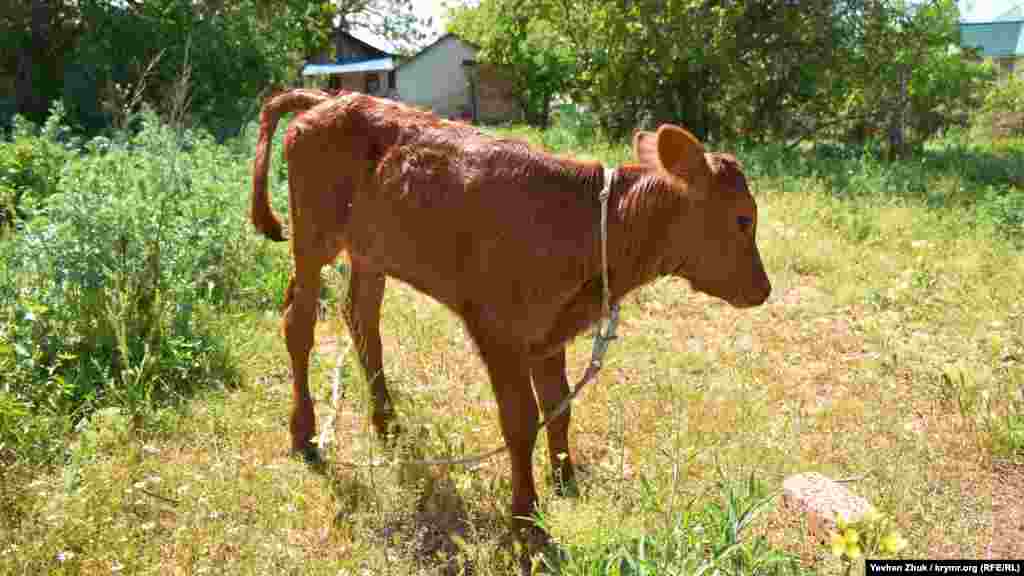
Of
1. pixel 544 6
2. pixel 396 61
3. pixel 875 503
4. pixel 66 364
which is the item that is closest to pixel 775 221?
pixel 875 503

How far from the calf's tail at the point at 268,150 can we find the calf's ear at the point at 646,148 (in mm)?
1703

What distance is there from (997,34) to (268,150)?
54.5 m

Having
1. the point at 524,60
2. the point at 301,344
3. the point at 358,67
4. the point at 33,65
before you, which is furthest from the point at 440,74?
the point at 301,344

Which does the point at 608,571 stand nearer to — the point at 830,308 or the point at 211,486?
the point at 211,486

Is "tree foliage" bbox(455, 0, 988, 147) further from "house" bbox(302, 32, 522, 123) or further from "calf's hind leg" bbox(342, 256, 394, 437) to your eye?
"house" bbox(302, 32, 522, 123)

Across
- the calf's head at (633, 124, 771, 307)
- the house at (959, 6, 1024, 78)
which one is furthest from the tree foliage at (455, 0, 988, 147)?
the house at (959, 6, 1024, 78)

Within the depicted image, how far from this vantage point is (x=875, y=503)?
3168 mm

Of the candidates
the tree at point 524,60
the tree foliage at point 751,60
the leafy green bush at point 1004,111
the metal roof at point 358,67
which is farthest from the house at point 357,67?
the leafy green bush at point 1004,111

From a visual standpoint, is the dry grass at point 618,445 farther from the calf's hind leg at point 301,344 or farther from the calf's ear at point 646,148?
the calf's ear at point 646,148

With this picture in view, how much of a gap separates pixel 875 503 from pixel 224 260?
4.54 m

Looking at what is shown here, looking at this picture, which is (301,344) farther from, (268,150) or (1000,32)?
(1000,32)

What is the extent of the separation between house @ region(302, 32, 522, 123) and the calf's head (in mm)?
31435

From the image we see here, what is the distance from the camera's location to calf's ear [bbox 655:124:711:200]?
2992 mm

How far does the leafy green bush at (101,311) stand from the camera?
12.2ft
